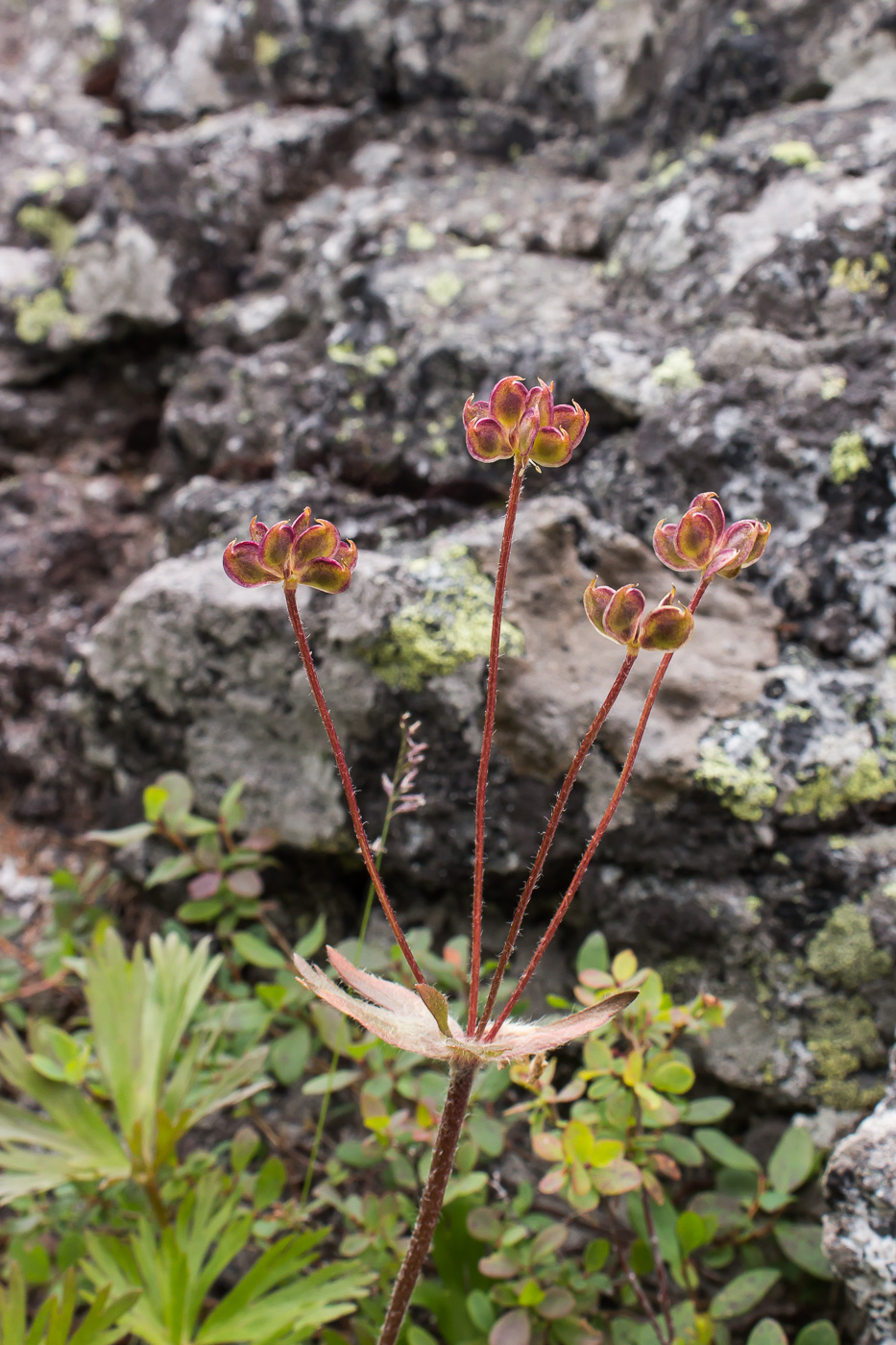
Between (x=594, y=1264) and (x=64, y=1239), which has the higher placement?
(x=594, y=1264)

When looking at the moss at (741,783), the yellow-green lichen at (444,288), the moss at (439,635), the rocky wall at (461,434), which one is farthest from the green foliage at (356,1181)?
the yellow-green lichen at (444,288)

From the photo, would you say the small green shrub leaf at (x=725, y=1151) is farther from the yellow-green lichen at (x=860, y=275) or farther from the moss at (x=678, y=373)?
the yellow-green lichen at (x=860, y=275)

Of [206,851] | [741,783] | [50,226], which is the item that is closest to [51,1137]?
[206,851]

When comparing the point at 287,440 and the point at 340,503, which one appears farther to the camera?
the point at 287,440

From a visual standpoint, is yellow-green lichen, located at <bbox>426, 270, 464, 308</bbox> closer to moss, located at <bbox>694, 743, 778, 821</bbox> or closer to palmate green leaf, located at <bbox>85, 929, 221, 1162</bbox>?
moss, located at <bbox>694, 743, 778, 821</bbox>

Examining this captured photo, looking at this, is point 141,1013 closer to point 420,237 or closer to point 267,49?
point 420,237

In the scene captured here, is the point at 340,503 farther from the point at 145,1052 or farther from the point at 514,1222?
the point at 514,1222

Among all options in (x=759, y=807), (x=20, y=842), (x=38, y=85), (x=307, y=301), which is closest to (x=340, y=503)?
(x=307, y=301)
